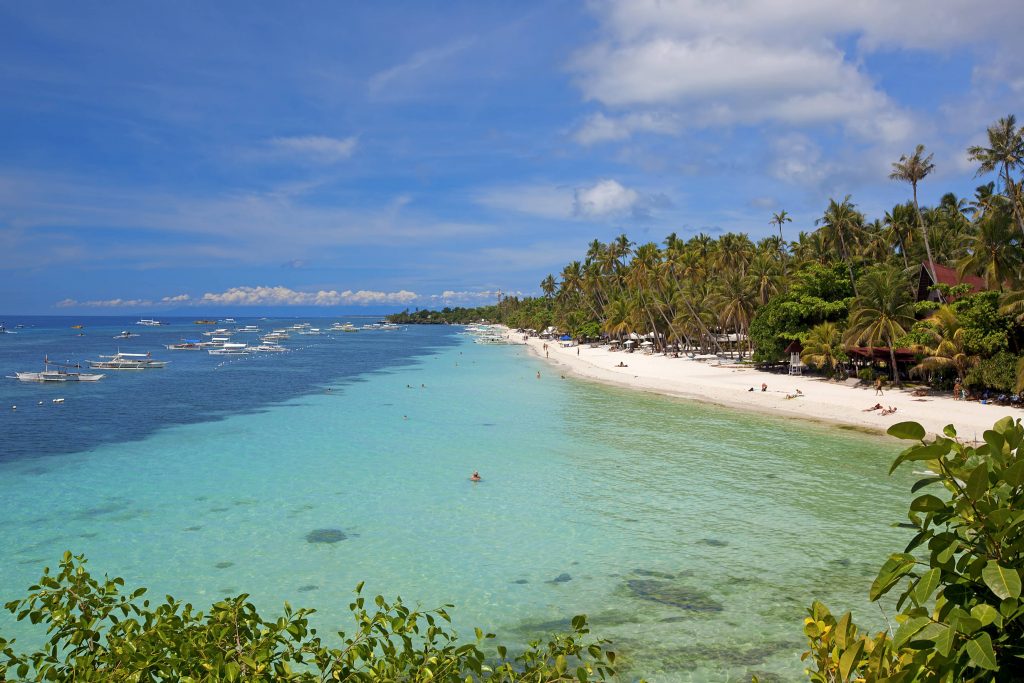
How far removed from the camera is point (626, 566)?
55.4 ft

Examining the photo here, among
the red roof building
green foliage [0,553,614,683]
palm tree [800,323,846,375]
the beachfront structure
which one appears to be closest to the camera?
green foliage [0,553,614,683]

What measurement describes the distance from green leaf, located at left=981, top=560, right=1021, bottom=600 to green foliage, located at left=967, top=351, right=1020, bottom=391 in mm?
37911

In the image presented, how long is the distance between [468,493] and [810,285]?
38.9 meters

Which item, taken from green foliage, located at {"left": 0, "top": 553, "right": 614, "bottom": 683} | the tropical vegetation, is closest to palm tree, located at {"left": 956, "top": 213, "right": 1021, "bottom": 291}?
the tropical vegetation

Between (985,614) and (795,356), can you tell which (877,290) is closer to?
(795,356)

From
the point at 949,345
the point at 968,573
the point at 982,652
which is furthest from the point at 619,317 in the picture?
the point at 982,652

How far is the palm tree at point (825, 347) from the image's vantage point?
45.8 meters

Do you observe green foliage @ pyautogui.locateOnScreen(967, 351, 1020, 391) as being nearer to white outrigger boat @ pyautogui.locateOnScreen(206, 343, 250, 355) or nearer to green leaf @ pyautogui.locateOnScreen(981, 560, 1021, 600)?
green leaf @ pyautogui.locateOnScreen(981, 560, 1021, 600)

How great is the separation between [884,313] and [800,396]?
7.78m

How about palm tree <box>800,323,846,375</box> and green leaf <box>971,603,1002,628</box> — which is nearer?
green leaf <box>971,603,1002,628</box>

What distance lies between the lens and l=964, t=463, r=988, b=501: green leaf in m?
2.72

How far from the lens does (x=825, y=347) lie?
152 ft

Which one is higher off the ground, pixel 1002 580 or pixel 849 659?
pixel 1002 580

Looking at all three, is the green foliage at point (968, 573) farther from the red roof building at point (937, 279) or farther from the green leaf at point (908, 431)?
the red roof building at point (937, 279)
